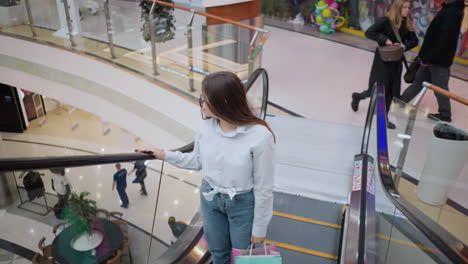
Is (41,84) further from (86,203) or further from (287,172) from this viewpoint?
(86,203)

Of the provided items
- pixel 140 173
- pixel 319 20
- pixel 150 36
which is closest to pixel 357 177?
pixel 140 173

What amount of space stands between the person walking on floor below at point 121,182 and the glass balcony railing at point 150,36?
12.0ft

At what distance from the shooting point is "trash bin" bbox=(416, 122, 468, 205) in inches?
139

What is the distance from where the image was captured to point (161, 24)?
6531mm

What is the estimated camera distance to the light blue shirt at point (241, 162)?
1.92m

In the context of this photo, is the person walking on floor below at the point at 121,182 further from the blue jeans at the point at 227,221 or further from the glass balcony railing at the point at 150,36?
the glass balcony railing at the point at 150,36

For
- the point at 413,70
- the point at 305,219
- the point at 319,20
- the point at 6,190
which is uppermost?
the point at 6,190

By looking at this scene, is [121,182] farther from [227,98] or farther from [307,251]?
[307,251]

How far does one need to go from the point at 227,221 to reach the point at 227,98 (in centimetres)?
77

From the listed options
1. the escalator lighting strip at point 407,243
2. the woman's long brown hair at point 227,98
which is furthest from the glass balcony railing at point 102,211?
the escalator lighting strip at point 407,243

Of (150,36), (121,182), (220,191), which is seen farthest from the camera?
(150,36)

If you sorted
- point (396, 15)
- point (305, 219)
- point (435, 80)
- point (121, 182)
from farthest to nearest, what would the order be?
point (435, 80) → point (396, 15) → point (305, 219) → point (121, 182)

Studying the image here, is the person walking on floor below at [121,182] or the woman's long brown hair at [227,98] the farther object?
the person walking on floor below at [121,182]

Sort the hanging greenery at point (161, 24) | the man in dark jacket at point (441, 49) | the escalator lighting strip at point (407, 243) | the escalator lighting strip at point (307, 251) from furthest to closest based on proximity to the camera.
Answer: the hanging greenery at point (161, 24), the man in dark jacket at point (441, 49), the escalator lighting strip at point (307, 251), the escalator lighting strip at point (407, 243)
